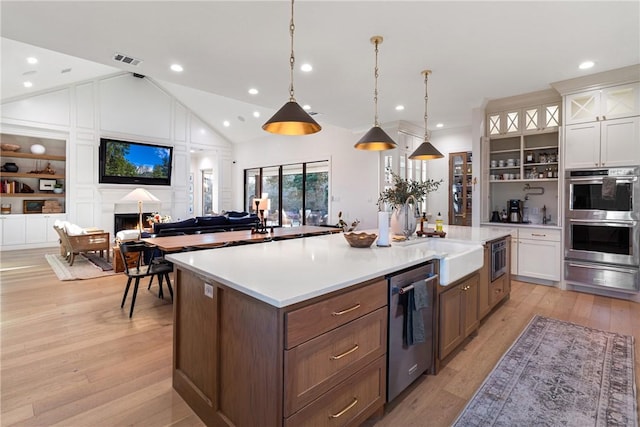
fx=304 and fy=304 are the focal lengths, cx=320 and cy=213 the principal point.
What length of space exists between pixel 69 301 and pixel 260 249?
3002 millimetres

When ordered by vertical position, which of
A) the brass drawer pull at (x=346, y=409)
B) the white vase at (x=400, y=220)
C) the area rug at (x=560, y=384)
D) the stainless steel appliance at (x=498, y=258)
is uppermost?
the white vase at (x=400, y=220)

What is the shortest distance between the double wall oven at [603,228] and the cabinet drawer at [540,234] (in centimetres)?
14

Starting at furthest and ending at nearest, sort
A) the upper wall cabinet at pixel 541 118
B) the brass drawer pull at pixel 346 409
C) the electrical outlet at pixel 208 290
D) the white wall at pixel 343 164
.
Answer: the white wall at pixel 343 164, the upper wall cabinet at pixel 541 118, the electrical outlet at pixel 208 290, the brass drawer pull at pixel 346 409

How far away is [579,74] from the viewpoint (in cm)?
391

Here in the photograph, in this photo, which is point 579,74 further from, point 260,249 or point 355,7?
point 260,249

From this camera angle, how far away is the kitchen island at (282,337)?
1.24m

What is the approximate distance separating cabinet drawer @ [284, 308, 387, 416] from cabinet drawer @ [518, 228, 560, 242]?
394cm

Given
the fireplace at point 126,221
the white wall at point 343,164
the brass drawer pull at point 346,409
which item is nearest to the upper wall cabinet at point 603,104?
the white wall at point 343,164

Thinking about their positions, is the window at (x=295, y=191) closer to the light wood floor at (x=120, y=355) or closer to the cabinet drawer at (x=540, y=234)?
the cabinet drawer at (x=540, y=234)

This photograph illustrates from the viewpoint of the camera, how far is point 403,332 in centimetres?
182

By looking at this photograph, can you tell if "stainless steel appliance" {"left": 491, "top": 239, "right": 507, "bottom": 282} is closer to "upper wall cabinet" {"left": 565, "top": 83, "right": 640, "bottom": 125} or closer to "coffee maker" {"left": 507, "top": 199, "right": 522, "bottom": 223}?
"coffee maker" {"left": 507, "top": 199, "right": 522, "bottom": 223}

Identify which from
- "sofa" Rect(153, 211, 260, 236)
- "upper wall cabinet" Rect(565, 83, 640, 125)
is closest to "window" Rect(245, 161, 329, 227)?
"sofa" Rect(153, 211, 260, 236)

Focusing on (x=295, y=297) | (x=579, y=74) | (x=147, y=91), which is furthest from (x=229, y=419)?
(x=147, y=91)

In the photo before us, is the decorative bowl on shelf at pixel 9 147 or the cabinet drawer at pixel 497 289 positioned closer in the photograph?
the cabinet drawer at pixel 497 289
